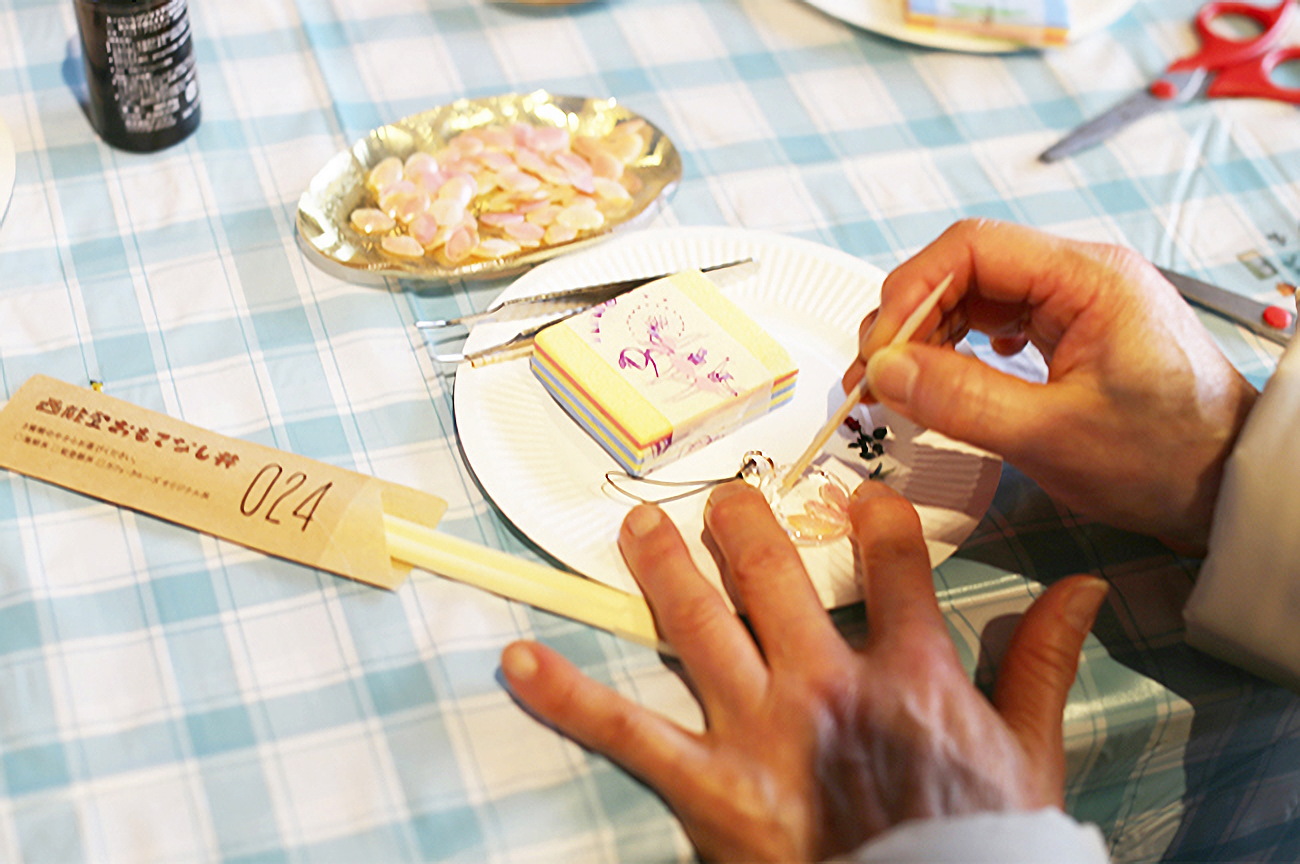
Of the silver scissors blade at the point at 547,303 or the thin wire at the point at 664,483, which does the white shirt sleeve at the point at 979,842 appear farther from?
the silver scissors blade at the point at 547,303

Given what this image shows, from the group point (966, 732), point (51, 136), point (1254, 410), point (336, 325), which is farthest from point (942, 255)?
point (51, 136)

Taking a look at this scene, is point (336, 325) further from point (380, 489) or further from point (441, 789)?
point (441, 789)

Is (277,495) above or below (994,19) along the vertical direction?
below

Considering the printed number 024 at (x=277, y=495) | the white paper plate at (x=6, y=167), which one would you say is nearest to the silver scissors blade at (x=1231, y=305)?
the printed number 024 at (x=277, y=495)

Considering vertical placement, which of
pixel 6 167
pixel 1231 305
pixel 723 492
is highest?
pixel 1231 305

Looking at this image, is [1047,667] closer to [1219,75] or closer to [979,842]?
[979,842]

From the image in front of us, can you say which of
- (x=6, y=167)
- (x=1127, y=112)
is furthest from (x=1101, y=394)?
(x=6, y=167)

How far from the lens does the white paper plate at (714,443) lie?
0.66 meters

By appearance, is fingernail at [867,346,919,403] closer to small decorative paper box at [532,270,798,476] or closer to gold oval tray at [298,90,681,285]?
small decorative paper box at [532,270,798,476]

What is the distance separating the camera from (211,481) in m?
0.66

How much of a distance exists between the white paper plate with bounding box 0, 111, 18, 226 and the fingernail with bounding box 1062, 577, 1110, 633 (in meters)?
0.86

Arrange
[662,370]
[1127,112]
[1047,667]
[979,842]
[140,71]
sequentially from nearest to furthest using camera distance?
[979,842], [1047,667], [662,370], [140,71], [1127,112]

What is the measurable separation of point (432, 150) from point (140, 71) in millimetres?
239

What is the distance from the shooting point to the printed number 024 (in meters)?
0.65
